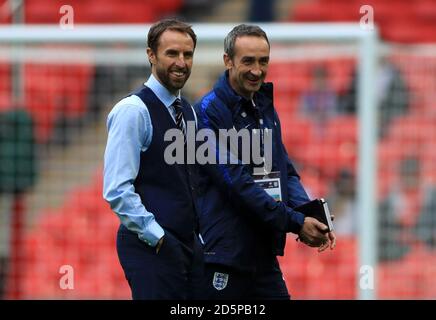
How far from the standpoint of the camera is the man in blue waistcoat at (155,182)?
189 inches

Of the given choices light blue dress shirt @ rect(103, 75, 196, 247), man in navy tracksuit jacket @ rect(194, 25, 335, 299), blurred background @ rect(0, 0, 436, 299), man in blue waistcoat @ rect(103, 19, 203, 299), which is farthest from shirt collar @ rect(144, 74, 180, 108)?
blurred background @ rect(0, 0, 436, 299)

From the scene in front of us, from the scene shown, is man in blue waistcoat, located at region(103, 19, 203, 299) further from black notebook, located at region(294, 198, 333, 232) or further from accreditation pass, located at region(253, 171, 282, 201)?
black notebook, located at region(294, 198, 333, 232)

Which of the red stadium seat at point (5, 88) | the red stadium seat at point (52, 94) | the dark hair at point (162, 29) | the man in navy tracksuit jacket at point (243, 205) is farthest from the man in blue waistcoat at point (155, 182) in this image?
the red stadium seat at point (5, 88)

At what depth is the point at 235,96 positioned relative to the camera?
527 centimetres

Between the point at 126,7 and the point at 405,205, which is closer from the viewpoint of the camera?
the point at 405,205

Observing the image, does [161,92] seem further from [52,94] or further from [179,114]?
[52,94]

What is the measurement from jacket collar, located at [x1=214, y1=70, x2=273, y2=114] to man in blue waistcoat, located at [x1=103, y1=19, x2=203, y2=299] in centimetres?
32

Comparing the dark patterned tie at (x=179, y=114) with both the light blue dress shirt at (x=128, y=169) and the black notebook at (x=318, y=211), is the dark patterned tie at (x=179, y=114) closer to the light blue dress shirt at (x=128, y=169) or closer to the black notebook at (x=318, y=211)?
the light blue dress shirt at (x=128, y=169)

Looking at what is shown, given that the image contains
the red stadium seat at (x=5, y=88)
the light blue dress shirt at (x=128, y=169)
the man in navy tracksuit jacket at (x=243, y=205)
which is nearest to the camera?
the light blue dress shirt at (x=128, y=169)

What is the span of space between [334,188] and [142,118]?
152 inches

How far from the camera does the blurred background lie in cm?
846
